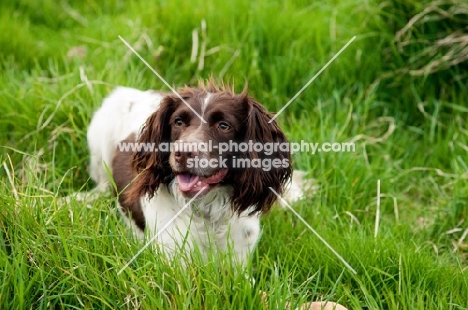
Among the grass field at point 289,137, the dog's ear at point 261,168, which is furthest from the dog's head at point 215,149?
the grass field at point 289,137

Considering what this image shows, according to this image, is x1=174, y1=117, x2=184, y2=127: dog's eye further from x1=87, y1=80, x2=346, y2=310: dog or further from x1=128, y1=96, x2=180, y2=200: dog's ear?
x1=128, y1=96, x2=180, y2=200: dog's ear

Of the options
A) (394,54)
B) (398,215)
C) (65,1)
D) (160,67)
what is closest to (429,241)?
(398,215)

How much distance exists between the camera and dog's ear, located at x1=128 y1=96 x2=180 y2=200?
3365 millimetres

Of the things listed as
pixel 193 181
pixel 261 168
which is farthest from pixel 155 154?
pixel 261 168

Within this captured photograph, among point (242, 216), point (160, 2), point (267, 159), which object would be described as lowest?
point (242, 216)

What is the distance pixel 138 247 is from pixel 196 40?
2420mm

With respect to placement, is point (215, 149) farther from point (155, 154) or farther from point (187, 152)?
point (155, 154)

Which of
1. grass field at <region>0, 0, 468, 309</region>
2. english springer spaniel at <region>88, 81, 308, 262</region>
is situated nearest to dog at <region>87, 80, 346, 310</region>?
english springer spaniel at <region>88, 81, 308, 262</region>

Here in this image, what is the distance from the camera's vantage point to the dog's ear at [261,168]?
A: 3.25 m

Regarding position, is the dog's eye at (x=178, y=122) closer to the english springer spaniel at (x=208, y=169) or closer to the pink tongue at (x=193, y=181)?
the english springer spaniel at (x=208, y=169)

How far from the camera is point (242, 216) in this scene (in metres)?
3.44

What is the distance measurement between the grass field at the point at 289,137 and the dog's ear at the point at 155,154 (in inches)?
8.0

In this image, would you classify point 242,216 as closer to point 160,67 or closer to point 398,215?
point 398,215

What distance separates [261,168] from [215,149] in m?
0.30
